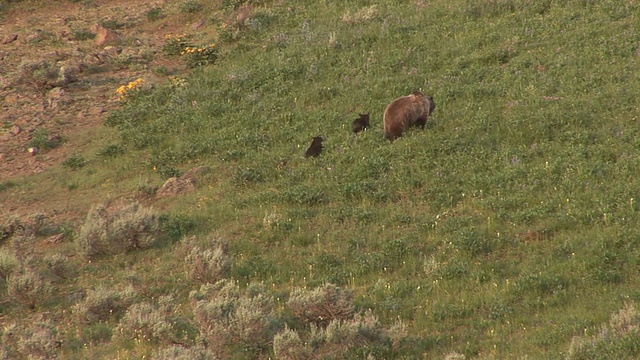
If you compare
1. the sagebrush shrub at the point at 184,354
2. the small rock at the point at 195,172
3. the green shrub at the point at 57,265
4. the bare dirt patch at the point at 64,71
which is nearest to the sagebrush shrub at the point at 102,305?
the green shrub at the point at 57,265

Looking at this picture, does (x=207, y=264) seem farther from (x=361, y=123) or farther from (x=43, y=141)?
(x=43, y=141)

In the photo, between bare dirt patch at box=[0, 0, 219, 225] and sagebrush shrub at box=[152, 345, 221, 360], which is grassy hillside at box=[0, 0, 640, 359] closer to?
sagebrush shrub at box=[152, 345, 221, 360]

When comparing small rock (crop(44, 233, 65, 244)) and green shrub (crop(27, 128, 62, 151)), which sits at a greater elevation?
green shrub (crop(27, 128, 62, 151))

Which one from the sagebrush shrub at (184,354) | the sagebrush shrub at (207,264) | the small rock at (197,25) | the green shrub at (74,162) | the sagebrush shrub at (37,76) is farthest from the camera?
the small rock at (197,25)

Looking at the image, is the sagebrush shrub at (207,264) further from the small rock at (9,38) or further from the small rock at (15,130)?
the small rock at (9,38)

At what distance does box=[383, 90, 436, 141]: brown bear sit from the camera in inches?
597

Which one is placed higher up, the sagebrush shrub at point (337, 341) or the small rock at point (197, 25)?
the sagebrush shrub at point (337, 341)

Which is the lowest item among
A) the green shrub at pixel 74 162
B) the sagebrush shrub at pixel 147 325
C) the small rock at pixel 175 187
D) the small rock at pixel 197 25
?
the small rock at pixel 175 187

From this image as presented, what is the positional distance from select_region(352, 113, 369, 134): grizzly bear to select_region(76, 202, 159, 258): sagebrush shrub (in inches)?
175

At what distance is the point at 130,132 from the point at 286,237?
6079 millimetres

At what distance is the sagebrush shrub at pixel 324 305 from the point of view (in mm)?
10055

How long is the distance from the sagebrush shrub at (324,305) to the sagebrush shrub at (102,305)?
2.46 m

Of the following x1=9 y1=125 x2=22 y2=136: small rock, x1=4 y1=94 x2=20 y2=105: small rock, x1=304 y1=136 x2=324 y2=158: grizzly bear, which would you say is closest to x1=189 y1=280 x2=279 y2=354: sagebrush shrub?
x1=304 y1=136 x2=324 y2=158: grizzly bear

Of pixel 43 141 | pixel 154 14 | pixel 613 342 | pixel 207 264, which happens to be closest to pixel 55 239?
pixel 207 264
